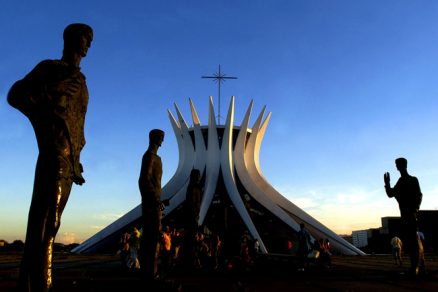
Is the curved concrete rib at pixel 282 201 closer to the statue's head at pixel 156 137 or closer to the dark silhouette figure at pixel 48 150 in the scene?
the statue's head at pixel 156 137

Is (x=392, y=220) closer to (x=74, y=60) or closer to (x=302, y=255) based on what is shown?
(x=302, y=255)

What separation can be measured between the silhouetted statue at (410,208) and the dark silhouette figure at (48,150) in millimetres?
4784

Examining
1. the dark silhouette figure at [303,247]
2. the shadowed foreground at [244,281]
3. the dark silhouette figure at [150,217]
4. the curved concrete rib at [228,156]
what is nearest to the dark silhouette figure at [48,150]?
the shadowed foreground at [244,281]

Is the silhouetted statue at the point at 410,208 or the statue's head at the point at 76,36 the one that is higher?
the statue's head at the point at 76,36

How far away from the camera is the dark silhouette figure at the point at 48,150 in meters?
2.25

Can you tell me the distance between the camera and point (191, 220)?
7.67 meters

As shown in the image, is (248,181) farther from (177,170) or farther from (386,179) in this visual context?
(386,179)

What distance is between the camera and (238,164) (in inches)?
1239

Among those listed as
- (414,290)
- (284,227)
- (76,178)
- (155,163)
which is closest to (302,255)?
(414,290)

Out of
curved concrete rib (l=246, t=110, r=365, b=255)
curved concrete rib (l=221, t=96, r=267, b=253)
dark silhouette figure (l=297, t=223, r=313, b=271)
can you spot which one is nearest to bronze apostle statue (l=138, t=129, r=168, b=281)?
dark silhouette figure (l=297, t=223, r=313, b=271)

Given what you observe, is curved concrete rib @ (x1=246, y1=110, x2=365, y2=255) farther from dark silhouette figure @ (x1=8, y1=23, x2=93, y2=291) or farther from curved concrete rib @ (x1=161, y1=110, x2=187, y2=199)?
dark silhouette figure @ (x1=8, y1=23, x2=93, y2=291)

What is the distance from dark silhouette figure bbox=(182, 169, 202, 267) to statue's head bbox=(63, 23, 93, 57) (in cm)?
512

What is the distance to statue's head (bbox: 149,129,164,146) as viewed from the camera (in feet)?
15.2

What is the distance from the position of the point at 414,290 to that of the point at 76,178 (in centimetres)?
344
